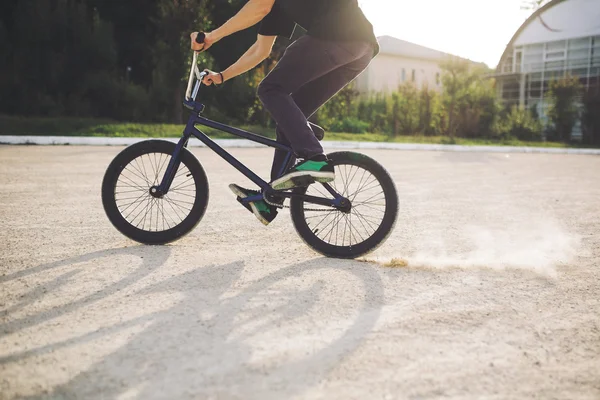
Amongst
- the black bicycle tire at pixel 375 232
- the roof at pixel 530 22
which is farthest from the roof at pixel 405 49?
Answer: the black bicycle tire at pixel 375 232

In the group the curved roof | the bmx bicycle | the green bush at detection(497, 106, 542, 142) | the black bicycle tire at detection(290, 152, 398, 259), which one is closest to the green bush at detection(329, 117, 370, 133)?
the green bush at detection(497, 106, 542, 142)

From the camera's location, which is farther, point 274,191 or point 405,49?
point 405,49

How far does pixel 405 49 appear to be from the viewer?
51.1 metres

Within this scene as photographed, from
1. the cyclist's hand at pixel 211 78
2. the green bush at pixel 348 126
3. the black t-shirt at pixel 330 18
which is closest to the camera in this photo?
the black t-shirt at pixel 330 18

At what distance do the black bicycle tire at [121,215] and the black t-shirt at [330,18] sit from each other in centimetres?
128

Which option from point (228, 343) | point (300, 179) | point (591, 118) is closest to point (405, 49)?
point (591, 118)

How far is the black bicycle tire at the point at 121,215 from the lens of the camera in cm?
422

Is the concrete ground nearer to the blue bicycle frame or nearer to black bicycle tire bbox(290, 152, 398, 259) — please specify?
black bicycle tire bbox(290, 152, 398, 259)

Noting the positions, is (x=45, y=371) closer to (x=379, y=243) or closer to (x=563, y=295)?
(x=379, y=243)

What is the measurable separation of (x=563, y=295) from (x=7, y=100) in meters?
20.0

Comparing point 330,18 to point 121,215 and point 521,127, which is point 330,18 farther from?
point 521,127

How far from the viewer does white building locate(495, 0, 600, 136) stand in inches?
1411

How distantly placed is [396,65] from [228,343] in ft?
163

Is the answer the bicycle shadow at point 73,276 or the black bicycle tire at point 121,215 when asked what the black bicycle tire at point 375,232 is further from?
the bicycle shadow at point 73,276
